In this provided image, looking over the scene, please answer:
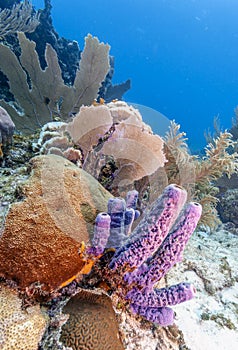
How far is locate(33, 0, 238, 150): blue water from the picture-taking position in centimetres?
9212

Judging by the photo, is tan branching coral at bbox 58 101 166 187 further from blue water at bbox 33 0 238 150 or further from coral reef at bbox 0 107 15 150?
blue water at bbox 33 0 238 150

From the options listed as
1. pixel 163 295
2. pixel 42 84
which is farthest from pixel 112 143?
pixel 42 84

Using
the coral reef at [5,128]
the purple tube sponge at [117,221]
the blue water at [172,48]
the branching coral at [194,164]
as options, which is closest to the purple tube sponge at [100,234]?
the purple tube sponge at [117,221]

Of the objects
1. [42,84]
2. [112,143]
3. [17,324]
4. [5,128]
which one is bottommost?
[17,324]

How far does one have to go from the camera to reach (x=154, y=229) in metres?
1.53

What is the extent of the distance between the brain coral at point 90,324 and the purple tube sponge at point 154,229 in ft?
0.93

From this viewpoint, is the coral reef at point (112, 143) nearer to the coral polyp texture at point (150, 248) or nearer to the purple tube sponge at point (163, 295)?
the coral polyp texture at point (150, 248)

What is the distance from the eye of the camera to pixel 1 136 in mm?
2656

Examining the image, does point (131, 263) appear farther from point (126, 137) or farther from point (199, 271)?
Answer: point (199, 271)

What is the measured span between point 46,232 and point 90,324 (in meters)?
0.62

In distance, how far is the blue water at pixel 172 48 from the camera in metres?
92.1

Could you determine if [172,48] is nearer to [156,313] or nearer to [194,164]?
[194,164]

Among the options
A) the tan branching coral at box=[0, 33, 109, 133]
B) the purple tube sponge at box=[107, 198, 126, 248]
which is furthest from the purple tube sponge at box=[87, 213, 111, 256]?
the tan branching coral at box=[0, 33, 109, 133]

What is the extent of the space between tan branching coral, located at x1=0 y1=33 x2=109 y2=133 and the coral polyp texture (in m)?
3.66
